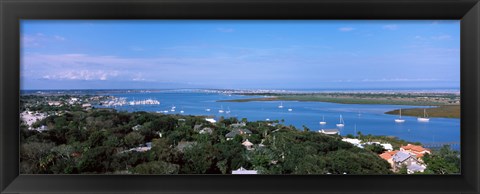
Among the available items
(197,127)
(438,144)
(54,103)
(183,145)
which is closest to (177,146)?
(183,145)

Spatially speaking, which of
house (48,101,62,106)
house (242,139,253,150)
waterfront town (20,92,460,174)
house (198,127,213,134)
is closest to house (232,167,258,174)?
waterfront town (20,92,460,174)

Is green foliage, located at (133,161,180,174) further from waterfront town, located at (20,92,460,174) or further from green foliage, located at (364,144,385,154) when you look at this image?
green foliage, located at (364,144,385,154)

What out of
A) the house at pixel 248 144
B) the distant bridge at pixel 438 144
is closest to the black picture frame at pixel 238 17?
the distant bridge at pixel 438 144

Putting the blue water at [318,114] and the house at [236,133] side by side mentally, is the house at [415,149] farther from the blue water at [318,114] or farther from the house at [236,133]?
the house at [236,133]

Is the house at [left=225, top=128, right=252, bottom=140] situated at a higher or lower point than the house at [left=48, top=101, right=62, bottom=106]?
lower

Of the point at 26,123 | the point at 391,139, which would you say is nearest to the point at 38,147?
the point at 26,123

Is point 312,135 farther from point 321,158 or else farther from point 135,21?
point 135,21
